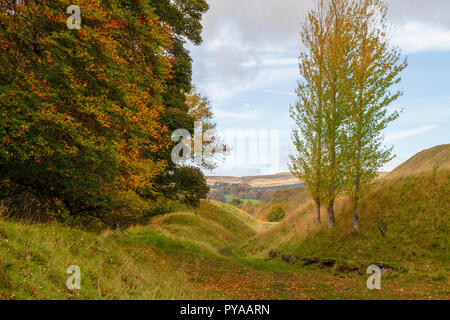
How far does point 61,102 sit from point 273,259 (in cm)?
1876

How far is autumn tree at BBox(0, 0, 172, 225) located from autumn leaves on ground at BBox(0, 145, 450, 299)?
1.98 meters

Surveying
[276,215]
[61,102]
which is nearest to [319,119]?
[61,102]

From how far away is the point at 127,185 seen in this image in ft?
40.2

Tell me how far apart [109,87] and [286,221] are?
23.7 meters

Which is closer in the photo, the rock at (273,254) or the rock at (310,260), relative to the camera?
the rock at (310,260)

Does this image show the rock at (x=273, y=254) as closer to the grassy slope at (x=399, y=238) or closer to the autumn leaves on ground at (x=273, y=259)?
the autumn leaves on ground at (x=273, y=259)

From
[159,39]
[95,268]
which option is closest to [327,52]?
[159,39]

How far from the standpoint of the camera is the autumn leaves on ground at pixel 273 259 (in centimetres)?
597

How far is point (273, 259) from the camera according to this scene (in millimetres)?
21172

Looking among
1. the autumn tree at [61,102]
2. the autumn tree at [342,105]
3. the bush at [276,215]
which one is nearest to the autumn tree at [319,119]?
the autumn tree at [342,105]

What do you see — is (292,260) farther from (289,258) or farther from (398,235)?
(398,235)

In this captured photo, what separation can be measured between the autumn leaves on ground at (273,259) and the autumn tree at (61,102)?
6.51ft
